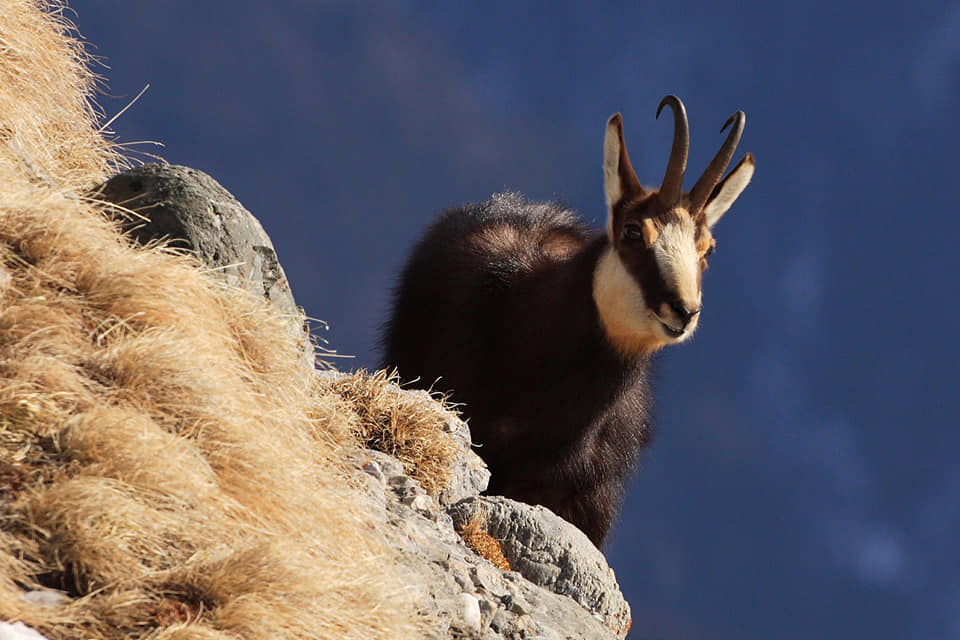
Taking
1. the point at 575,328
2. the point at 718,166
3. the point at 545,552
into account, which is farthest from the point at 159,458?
the point at 718,166

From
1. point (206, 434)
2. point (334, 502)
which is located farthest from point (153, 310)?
point (334, 502)

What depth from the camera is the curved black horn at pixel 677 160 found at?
6.98 metres

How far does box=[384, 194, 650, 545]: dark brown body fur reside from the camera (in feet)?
24.2

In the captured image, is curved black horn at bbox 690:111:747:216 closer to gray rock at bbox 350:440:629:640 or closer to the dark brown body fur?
the dark brown body fur

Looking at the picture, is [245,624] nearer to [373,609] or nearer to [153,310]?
[373,609]

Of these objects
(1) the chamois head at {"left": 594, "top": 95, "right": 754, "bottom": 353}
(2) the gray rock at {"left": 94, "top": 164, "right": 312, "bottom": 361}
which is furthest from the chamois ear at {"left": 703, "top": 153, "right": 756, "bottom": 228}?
(2) the gray rock at {"left": 94, "top": 164, "right": 312, "bottom": 361}

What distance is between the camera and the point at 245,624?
3350mm

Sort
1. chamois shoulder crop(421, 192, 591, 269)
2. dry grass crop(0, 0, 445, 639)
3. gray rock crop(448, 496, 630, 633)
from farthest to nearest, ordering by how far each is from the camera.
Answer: chamois shoulder crop(421, 192, 591, 269)
gray rock crop(448, 496, 630, 633)
dry grass crop(0, 0, 445, 639)

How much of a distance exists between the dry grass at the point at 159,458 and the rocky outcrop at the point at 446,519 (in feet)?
0.59

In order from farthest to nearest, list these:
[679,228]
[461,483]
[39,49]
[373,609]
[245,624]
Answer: [39,49] < [679,228] < [461,483] < [373,609] < [245,624]

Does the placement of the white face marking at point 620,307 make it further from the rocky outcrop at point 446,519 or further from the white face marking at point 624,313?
the rocky outcrop at point 446,519

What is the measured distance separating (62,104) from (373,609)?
19.1 ft

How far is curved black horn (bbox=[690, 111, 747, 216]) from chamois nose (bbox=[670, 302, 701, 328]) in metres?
0.80

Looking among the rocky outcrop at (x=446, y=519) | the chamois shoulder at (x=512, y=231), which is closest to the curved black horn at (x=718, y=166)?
the chamois shoulder at (x=512, y=231)
